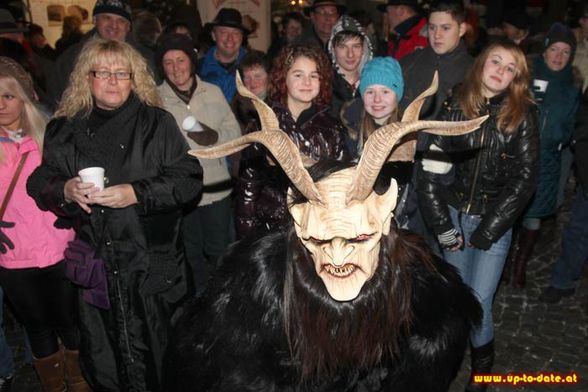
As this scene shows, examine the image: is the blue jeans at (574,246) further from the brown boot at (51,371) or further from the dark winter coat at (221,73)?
the brown boot at (51,371)

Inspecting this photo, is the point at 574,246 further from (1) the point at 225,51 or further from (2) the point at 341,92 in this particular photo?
(1) the point at 225,51

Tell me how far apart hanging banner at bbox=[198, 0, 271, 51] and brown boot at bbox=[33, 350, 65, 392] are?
4.96m

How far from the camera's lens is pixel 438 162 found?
323 cm

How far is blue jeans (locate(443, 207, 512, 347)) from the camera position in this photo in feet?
10.6

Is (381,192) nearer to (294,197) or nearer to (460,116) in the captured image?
(294,197)

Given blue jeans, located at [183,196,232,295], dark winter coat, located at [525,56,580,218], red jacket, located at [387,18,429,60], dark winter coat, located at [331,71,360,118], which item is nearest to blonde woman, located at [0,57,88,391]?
blue jeans, located at [183,196,232,295]

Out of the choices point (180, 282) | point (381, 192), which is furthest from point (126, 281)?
point (381, 192)

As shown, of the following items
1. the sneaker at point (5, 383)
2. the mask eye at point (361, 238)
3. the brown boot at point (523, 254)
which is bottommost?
the sneaker at point (5, 383)

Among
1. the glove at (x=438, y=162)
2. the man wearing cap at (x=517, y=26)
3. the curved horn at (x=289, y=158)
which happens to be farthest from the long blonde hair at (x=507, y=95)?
the man wearing cap at (x=517, y=26)

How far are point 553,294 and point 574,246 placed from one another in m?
0.52

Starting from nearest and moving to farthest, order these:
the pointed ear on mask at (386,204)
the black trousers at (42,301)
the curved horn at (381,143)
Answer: the curved horn at (381,143) → the pointed ear on mask at (386,204) → the black trousers at (42,301)

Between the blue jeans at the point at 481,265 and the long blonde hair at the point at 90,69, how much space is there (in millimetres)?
2215

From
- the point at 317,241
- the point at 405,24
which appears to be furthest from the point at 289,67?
the point at 405,24

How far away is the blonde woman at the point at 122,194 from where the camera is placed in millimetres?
2779
